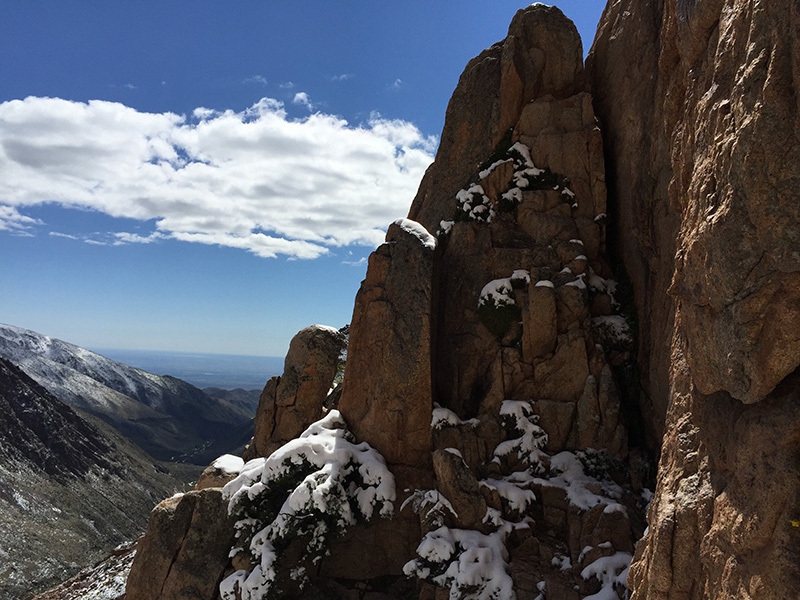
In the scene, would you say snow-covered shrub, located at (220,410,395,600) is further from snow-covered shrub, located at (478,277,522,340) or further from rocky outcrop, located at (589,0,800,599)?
rocky outcrop, located at (589,0,800,599)

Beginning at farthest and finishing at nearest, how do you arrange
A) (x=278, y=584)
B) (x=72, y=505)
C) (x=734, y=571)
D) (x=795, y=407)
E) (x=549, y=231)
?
(x=72, y=505) < (x=549, y=231) < (x=278, y=584) < (x=734, y=571) < (x=795, y=407)

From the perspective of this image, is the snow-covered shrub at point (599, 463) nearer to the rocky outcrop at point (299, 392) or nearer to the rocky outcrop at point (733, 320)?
the rocky outcrop at point (733, 320)

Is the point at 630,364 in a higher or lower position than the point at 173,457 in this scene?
higher

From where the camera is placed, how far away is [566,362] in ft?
63.0

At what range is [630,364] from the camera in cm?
1945

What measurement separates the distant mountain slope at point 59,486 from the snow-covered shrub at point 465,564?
271 ft

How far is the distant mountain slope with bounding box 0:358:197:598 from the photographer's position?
270 ft

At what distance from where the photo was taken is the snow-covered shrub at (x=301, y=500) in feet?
54.6

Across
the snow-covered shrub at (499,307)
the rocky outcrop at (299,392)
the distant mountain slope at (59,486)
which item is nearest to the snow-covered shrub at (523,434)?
the snow-covered shrub at (499,307)

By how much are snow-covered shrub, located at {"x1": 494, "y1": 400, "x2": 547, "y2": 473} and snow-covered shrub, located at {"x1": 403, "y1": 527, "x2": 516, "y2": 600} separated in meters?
2.91

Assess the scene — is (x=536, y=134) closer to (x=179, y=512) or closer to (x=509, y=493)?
(x=509, y=493)

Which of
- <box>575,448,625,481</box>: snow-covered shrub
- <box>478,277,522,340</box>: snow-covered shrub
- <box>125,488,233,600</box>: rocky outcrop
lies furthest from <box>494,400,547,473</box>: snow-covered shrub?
<box>125,488,233,600</box>: rocky outcrop

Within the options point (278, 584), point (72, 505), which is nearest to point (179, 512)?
point (278, 584)

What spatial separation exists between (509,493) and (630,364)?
22.5ft
